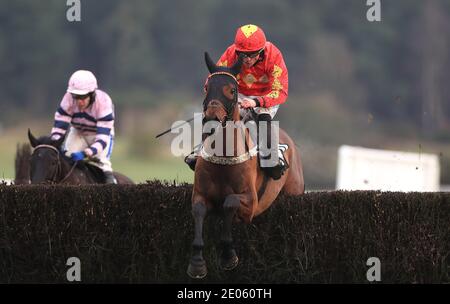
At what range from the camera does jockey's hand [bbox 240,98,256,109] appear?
21.6ft

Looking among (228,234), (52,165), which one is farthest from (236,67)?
(52,165)

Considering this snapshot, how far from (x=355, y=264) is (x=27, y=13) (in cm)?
3398

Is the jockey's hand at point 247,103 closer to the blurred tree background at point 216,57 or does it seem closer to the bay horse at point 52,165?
the bay horse at point 52,165

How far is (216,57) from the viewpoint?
39.9 meters

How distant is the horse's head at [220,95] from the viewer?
5.91m

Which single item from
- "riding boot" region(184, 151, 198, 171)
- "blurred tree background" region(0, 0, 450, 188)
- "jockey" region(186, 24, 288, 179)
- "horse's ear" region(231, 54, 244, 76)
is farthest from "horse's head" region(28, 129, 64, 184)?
"blurred tree background" region(0, 0, 450, 188)

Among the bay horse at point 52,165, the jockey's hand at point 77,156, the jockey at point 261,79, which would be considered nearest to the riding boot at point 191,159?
the jockey at point 261,79

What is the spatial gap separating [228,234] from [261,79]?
4.58ft

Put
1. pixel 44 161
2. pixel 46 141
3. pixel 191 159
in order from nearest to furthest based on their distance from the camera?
pixel 191 159 < pixel 44 161 < pixel 46 141

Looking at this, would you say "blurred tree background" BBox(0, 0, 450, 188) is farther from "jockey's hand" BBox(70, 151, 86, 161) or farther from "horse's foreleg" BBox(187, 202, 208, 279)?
"horse's foreleg" BBox(187, 202, 208, 279)

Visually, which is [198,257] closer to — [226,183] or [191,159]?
[226,183]

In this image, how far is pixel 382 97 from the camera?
129ft

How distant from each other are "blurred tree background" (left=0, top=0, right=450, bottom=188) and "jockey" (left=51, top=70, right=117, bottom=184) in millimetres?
19233
